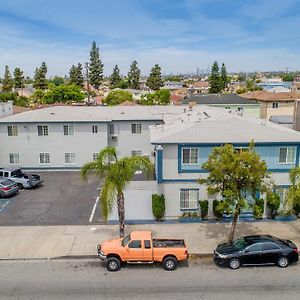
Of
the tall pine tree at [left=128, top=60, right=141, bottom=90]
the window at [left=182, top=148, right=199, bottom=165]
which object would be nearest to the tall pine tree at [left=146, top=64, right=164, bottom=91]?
the tall pine tree at [left=128, top=60, right=141, bottom=90]

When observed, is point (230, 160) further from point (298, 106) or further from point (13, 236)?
point (298, 106)

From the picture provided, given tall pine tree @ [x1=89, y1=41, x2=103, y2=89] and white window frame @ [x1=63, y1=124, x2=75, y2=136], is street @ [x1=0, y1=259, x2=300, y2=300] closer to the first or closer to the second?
white window frame @ [x1=63, y1=124, x2=75, y2=136]

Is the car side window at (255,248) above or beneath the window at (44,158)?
beneath

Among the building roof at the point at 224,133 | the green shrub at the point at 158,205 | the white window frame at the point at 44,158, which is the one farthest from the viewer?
the white window frame at the point at 44,158

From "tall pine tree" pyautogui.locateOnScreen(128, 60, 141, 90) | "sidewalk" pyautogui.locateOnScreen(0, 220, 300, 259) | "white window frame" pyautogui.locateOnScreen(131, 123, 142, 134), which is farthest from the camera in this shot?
"tall pine tree" pyautogui.locateOnScreen(128, 60, 141, 90)

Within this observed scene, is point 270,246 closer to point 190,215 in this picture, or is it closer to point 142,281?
point 142,281

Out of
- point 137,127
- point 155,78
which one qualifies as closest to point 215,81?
point 155,78

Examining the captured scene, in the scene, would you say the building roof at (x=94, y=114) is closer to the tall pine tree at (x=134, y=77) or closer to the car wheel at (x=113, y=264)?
the car wheel at (x=113, y=264)

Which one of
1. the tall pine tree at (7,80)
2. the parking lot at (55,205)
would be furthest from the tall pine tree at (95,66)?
the parking lot at (55,205)
